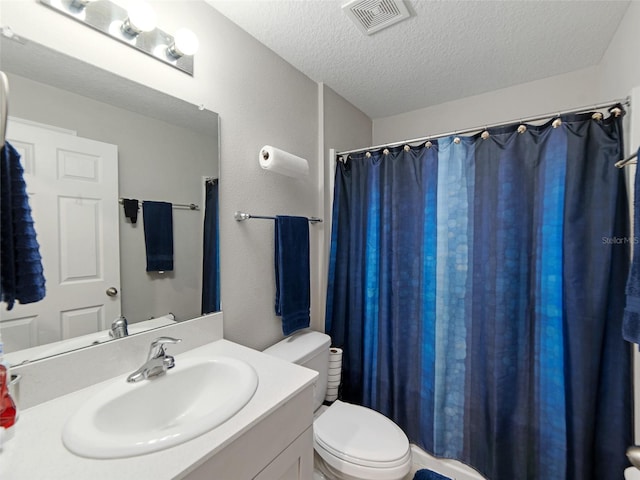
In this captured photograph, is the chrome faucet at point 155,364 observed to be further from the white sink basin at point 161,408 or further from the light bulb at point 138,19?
the light bulb at point 138,19

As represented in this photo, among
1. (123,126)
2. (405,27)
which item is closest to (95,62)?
(123,126)

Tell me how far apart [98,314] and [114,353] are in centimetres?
14

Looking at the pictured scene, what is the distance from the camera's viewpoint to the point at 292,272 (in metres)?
1.56

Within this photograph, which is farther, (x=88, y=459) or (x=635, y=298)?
(x=635, y=298)

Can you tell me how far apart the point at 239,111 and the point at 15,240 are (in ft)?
3.24

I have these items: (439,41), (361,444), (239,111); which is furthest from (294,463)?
(439,41)

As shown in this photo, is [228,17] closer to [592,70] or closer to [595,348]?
[592,70]

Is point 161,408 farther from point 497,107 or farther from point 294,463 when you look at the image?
point 497,107

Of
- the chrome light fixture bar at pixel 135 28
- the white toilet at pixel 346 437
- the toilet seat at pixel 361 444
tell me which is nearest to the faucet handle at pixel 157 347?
the white toilet at pixel 346 437

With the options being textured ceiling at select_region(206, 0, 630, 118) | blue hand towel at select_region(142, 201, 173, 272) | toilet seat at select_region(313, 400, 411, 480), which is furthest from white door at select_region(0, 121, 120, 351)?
toilet seat at select_region(313, 400, 411, 480)

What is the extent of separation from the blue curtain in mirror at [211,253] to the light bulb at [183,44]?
50 cm

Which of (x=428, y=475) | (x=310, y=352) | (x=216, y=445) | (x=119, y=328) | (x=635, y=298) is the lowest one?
(x=428, y=475)

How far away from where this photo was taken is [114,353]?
2.97 feet

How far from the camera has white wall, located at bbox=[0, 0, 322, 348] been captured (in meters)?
0.96
